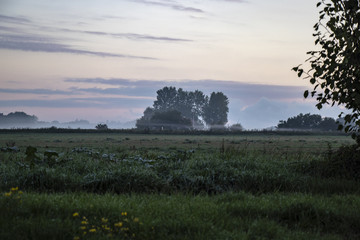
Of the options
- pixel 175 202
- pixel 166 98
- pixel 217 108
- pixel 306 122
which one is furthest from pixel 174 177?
pixel 166 98

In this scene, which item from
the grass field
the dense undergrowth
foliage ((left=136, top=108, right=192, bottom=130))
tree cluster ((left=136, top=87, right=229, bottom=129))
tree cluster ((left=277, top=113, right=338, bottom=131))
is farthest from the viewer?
tree cluster ((left=136, top=87, right=229, bottom=129))

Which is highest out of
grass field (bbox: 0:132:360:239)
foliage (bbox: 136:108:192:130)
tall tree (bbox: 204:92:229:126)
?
tall tree (bbox: 204:92:229:126)

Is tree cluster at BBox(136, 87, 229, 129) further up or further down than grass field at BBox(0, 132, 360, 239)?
further up

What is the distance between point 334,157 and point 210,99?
510 ft

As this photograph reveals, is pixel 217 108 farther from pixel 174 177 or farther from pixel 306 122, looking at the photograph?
pixel 174 177

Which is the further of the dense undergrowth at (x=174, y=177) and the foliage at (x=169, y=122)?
the foliage at (x=169, y=122)

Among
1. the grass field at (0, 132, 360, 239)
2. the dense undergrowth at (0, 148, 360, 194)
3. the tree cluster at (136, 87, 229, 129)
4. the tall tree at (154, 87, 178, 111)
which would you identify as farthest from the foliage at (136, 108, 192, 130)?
the grass field at (0, 132, 360, 239)

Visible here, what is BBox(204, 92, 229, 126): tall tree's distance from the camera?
6575 inches

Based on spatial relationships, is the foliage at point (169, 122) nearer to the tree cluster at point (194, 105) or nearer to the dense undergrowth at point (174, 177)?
the tree cluster at point (194, 105)

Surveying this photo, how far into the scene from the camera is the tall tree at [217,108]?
6575 inches

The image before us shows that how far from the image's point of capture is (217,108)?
167000 millimetres

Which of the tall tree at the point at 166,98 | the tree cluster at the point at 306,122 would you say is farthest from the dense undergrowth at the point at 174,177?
the tall tree at the point at 166,98

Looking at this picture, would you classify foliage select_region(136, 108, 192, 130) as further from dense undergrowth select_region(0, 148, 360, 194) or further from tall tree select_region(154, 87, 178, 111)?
dense undergrowth select_region(0, 148, 360, 194)

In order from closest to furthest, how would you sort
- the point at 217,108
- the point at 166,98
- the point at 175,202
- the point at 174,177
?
the point at 175,202 < the point at 174,177 < the point at 217,108 < the point at 166,98
